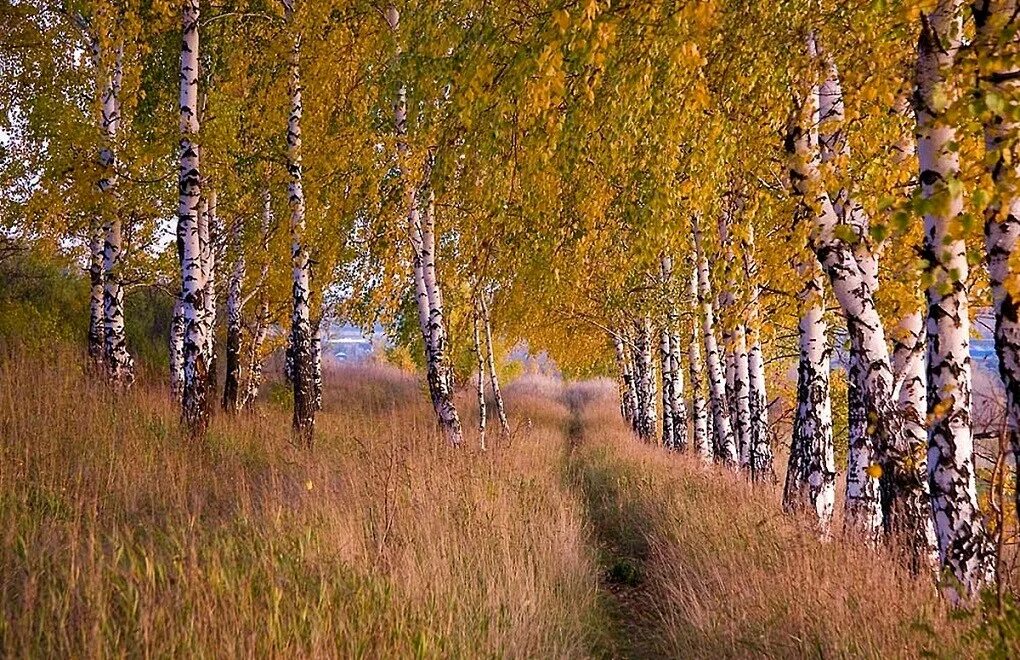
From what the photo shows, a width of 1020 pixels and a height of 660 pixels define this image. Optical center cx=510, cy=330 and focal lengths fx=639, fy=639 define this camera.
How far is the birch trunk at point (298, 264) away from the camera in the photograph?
881cm

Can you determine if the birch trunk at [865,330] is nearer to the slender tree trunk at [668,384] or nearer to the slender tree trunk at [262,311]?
the slender tree trunk at [262,311]

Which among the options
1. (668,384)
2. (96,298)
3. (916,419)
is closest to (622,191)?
(916,419)

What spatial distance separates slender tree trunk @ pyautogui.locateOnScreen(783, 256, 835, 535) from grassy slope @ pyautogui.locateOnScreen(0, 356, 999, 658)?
40cm

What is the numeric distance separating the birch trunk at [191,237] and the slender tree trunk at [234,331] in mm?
2669

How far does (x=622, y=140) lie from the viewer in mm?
5090

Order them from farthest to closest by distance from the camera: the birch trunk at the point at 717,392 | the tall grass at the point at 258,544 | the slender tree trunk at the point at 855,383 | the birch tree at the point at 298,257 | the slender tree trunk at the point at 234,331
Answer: the slender tree trunk at the point at 234,331
the birch trunk at the point at 717,392
the birch tree at the point at 298,257
the slender tree trunk at the point at 855,383
the tall grass at the point at 258,544

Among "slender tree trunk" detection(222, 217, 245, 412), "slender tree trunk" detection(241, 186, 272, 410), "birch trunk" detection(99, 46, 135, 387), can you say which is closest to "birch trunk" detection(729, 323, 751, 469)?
"slender tree trunk" detection(222, 217, 245, 412)

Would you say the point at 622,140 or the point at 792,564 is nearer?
the point at 792,564

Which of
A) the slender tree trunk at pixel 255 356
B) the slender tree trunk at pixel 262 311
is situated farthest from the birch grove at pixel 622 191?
the slender tree trunk at pixel 255 356

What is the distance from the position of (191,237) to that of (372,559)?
4.99 meters

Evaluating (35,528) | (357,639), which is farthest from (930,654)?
(35,528)

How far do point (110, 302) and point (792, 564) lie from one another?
9.88 meters

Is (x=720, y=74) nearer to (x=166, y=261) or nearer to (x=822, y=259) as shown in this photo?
(x=822, y=259)

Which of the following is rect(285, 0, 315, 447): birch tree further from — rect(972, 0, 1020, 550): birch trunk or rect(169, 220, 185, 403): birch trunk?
rect(972, 0, 1020, 550): birch trunk
